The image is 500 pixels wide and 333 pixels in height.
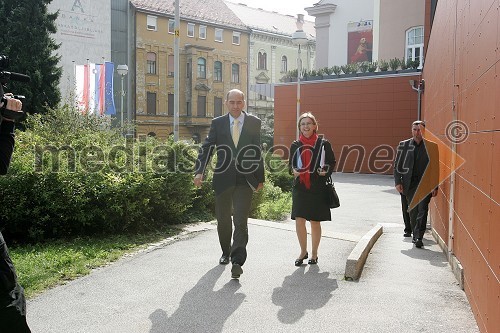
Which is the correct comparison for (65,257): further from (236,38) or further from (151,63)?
(236,38)

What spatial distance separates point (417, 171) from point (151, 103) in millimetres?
49864

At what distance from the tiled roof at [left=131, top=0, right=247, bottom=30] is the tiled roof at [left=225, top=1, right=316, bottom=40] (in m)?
3.08

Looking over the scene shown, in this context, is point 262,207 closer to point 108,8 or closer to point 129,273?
point 129,273

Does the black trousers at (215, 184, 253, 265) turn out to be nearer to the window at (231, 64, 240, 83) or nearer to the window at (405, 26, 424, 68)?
the window at (405, 26, 424, 68)

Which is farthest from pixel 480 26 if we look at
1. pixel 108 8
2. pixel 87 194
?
pixel 108 8

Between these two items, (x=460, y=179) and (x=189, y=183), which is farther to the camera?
(x=189, y=183)

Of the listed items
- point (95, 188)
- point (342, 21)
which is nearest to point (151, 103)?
point (342, 21)

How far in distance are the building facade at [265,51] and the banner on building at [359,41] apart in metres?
20.3

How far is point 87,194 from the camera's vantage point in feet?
26.4

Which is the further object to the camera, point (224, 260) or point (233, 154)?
point (224, 260)

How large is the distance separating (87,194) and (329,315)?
172 inches

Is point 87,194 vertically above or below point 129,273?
above

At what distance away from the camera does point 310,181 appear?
23.0 feet

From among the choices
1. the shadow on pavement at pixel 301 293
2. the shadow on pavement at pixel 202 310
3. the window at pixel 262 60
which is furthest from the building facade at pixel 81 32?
the shadow on pavement at pixel 202 310
